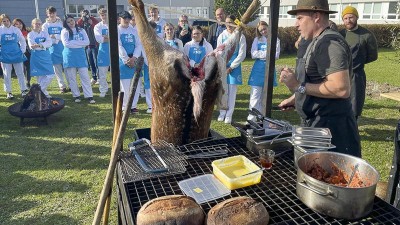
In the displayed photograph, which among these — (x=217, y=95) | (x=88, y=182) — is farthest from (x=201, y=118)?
(x=88, y=182)

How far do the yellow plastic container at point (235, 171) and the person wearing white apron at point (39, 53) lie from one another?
7.83 m

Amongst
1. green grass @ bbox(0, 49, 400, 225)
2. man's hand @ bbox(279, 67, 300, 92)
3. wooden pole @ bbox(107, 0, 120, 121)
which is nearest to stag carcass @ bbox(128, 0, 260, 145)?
wooden pole @ bbox(107, 0, 120, 121)

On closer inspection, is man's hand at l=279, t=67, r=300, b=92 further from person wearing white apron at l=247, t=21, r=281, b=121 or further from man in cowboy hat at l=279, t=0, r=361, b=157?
person wearing white apron at l=247, t=21, r=281, b=121

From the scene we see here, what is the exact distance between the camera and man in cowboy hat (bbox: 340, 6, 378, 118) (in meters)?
5.38

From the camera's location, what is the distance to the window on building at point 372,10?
97.0ft

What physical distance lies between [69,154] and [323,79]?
168 inches

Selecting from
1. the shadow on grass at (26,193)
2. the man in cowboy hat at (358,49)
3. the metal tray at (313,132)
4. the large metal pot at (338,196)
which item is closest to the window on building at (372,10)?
the man in cowboy hat at (358,49)

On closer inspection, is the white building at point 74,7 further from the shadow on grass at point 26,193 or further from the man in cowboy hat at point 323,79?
the man in cowboy hat at point 323,79

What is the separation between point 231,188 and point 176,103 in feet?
3.48

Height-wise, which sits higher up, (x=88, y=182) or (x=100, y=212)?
(x=100, y=212)

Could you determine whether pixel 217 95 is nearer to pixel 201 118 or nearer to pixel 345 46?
pixel 201 118

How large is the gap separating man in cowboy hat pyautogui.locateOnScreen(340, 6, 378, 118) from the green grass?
934 mm

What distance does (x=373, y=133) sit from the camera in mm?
6211

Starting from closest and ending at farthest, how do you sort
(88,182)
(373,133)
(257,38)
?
(88,182) → (373,133) → (257,38)
